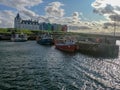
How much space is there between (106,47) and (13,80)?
48.7 m

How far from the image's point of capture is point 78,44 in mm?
82938

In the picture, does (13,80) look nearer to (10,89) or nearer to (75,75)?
(10,89)

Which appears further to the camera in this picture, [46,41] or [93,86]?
[46,41]

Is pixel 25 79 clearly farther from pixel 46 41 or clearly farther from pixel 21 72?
pixel 46 41

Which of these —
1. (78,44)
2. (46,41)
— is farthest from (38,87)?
(46,41)

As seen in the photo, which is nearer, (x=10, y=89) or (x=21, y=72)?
(x=10, y=89)

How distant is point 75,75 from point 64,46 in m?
44.8

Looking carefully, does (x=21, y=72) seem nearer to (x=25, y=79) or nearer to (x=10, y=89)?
(x=25, y=79)

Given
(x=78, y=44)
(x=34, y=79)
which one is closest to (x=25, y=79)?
(x=34, y=79)

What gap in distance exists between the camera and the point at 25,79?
30766 mm

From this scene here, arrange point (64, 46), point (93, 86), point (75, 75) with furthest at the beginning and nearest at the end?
point (64, 46)
point (75, 75)
point (93, 86)

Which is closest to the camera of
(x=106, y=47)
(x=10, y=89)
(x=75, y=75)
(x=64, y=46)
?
(x=10, y=89)

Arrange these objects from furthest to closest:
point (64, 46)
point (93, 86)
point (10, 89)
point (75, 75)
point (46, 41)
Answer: point (46, 41) < point (64, 46) < point (75, 75) < point (93, 86) < point (10, 89)

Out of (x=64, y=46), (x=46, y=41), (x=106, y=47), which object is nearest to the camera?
(x=106, y=47)
